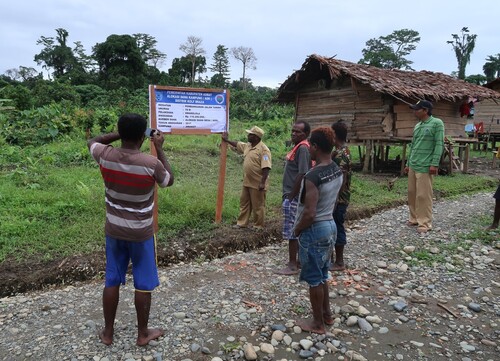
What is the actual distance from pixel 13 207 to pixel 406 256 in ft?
20.6

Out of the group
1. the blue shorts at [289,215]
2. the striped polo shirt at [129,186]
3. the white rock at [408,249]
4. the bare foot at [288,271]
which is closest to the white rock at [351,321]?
the bare foot at [288,271]

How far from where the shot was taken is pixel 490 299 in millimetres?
4281

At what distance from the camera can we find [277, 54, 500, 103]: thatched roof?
1251cm

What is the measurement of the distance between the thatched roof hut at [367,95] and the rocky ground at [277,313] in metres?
8.25

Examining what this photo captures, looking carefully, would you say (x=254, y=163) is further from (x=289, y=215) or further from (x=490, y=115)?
(x=490, y=115)

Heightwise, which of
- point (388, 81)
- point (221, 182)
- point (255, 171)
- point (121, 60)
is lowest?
point (221, 182)

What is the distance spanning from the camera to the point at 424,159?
6.45 metres

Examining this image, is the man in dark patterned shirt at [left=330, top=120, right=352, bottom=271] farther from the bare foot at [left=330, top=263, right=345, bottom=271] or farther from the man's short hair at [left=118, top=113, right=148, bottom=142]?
the man's short hair at [left=118, top=113, right=148, bottom=142]

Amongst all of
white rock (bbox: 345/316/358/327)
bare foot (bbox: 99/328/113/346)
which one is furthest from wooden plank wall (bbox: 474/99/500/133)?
bare foot (bbox: 99/328/113/346)

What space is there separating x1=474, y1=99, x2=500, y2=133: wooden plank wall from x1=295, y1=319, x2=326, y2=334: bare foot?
2278 cm

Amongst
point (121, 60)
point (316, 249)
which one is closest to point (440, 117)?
point (316, 249)

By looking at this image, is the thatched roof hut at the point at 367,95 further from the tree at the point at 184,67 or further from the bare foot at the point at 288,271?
the tree at the point at 184,67

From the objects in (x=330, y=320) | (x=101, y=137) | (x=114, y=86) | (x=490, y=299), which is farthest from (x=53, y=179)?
(x=114, y=86)

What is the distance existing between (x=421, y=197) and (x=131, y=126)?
5.31 metres
